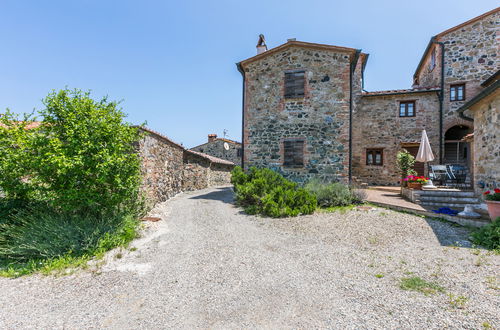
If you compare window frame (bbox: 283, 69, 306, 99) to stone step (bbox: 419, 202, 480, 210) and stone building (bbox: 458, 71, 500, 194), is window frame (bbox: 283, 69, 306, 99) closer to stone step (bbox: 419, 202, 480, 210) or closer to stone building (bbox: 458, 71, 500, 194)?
stone building (bbox: 458, 71, 500, 194)

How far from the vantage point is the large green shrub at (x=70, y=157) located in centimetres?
494

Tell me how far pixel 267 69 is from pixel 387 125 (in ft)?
27.7

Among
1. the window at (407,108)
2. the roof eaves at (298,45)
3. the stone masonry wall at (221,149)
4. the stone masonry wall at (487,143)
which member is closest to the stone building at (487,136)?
the stone masonry wall at (487,143)

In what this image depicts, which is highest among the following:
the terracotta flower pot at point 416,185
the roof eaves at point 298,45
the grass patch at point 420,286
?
the roof eaves at point 298,45

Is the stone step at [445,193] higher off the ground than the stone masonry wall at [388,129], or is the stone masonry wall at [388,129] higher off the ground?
the stone masonry wall at [388,129]

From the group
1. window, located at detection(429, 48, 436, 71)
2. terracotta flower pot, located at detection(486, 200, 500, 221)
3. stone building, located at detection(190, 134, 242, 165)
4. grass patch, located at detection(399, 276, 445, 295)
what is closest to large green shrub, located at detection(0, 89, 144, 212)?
grass patch, located at detection(399, 276, 445, 295)

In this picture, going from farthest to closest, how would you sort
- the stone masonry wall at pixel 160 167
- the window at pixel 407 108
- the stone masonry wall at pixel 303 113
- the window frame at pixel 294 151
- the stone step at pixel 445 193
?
the window at pixel 407 108 → the window frame at pixel 294 151 → the stone masonry wall at pixel 303 113 → the stone masonry wall at pixel 160 167 → the stone step at pixel 445 193

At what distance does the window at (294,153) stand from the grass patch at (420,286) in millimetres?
7308

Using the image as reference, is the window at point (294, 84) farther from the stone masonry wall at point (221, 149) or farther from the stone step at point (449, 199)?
the stone masonry wall at point (221, 149)

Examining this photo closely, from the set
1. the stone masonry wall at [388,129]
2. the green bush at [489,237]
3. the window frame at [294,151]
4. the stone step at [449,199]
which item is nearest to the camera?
the green bush at [489,237]

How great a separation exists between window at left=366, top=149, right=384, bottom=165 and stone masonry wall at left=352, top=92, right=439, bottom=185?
177 mm

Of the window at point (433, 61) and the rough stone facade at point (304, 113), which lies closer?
the rough stone facade at point (304, 113)

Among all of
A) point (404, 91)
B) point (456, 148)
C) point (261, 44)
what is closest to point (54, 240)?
point (261, 44)

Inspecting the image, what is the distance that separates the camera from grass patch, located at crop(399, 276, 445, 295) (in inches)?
122
